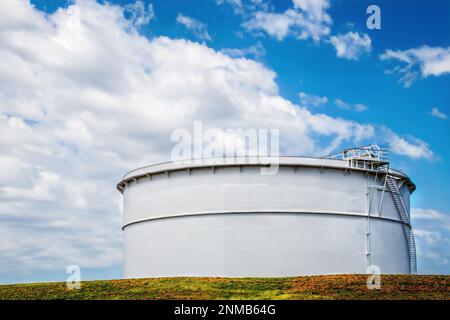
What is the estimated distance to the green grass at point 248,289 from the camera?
21891mm

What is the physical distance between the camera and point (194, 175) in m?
29.4

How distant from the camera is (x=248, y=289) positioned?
76.5ft

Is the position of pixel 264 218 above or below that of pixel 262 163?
below

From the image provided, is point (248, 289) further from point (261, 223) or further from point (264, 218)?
point (264, 218)

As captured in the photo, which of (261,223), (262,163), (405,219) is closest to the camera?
(261,223)

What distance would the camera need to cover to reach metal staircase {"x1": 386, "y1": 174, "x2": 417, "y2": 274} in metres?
31.8

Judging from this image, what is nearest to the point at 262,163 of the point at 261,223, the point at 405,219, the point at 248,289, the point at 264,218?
the point at 264,218

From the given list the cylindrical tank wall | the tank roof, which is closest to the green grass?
the cylindrical tank wall

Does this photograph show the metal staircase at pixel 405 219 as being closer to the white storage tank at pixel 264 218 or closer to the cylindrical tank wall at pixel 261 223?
the white storage tank at pixel 264 218

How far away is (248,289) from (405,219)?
42.5ft

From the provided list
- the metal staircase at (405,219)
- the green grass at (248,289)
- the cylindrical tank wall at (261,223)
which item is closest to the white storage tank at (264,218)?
the cylindrical tank wall at (261,223)
